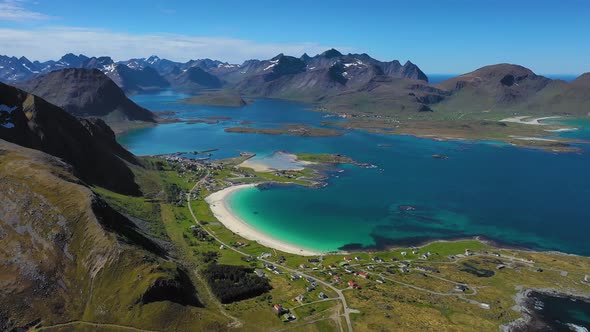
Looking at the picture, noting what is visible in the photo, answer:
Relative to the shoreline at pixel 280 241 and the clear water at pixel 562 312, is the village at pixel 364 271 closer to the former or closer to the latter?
the shoreline at pixel 280 241

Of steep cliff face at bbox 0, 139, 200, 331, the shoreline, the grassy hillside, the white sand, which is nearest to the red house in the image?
the shoreline

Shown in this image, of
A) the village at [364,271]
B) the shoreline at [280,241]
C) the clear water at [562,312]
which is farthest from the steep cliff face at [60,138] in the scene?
the clear water at [562,312]

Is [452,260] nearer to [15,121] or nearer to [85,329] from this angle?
[85,329]

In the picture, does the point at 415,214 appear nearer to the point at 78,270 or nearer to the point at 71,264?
the point at 78,270

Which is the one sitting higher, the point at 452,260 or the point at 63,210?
the point at 63,210

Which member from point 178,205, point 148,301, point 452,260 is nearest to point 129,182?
point 178,205

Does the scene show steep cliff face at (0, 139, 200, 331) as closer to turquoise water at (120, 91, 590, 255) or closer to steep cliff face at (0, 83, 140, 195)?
steep cliff face at (0, 83, 140, 195)
